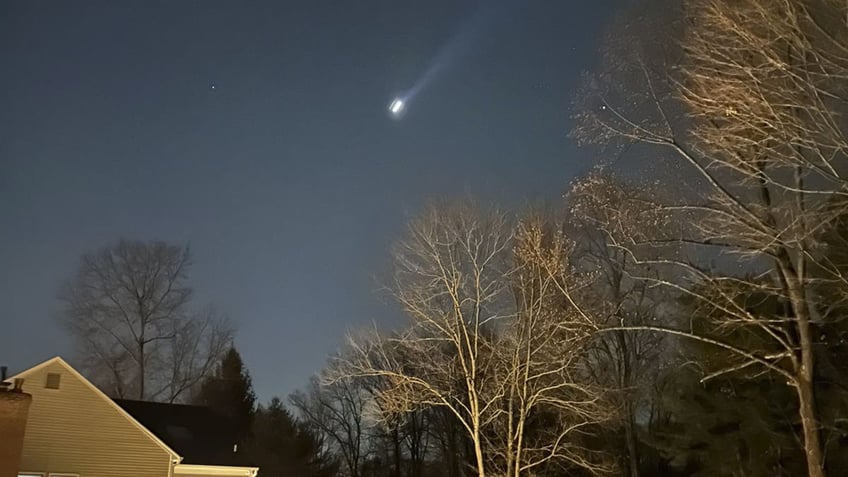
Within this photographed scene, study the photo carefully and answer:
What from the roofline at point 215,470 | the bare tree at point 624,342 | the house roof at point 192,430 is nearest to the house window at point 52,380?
the house roof at point 192,430

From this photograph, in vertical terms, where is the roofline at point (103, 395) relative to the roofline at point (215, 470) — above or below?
above

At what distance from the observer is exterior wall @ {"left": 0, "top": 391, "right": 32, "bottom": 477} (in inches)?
658

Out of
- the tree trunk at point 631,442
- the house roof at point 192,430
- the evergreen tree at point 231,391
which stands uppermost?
the evergreen tree at point 231,391

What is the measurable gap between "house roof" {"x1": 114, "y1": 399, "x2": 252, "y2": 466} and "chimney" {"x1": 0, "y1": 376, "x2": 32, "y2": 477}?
24.2 feet

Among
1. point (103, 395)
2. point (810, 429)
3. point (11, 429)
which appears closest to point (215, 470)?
point (103, 395)

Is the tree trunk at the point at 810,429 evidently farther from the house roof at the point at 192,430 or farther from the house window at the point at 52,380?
the house window at the point at 52,380

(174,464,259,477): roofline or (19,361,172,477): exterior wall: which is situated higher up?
(19,361,172,477): exterior wall

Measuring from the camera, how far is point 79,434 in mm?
21172

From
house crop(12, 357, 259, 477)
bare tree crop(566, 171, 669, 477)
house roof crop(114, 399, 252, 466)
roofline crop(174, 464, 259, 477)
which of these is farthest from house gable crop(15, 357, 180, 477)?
bare tree crop(566, 171, 669, 477)

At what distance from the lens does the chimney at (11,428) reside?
1670 cm

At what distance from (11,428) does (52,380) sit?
445 centimetres

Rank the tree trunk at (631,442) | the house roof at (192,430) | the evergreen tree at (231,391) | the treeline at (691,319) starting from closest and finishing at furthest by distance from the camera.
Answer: the treeline at (691,319), the house roof at (192,430), the tree trunk at (631,442), the evergreen tree at (231,391)

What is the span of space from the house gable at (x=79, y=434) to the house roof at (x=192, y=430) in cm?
217

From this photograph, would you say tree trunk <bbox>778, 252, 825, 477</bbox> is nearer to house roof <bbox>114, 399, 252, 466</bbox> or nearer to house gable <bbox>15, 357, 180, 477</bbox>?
house gable <bbox>15, 357, 180, 477</bbox>
